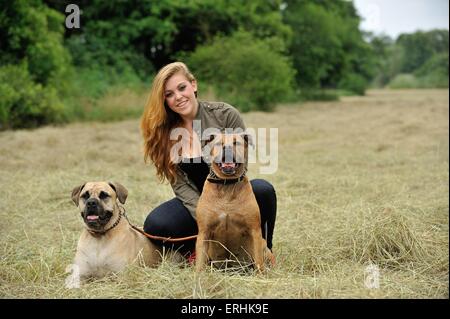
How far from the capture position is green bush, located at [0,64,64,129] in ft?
44.7

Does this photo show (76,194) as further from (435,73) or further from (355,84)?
(435,73)

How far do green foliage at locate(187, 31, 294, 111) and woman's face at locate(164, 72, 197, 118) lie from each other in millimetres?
17870

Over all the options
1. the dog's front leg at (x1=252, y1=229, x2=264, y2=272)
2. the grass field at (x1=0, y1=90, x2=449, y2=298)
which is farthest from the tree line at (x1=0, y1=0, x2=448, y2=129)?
the dog's front leg at (x1=252, y1=229, x2=264, y2=272)

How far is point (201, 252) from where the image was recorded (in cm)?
391

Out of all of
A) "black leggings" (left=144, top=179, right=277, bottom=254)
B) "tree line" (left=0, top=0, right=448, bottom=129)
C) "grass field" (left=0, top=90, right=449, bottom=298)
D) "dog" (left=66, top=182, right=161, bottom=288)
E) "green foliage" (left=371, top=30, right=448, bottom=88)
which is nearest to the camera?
"grass field" (left=0, top=90, right=449, bottom=298)

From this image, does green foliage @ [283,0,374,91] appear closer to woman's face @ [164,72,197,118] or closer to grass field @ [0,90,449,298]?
grass field @ [0,90,449,298]

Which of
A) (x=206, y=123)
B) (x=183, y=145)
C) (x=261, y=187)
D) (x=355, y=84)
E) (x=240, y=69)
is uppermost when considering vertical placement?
(x=355, y=84)

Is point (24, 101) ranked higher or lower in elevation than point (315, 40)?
lower

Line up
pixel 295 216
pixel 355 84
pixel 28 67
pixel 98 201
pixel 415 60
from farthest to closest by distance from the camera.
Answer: pixel 415 60 → pixel 355 84 → pixel 28 67 → pixel 295 216 → pixel 98 201

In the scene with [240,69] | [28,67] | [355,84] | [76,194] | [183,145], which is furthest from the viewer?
[355,84]

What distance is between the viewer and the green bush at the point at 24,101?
1361 cm

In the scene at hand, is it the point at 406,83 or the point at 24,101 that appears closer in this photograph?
the point at 24,101

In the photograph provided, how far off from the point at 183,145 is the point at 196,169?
0.25 meters

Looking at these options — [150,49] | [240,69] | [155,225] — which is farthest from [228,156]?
[150,49]
